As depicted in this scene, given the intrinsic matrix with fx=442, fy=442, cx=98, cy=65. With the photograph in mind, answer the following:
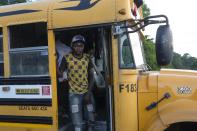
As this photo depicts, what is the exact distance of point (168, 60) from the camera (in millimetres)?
5770

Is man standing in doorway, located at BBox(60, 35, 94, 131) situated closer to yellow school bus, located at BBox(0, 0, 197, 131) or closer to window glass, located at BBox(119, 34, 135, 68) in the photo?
yellow school bus, located at BBox(0, 0, 197, 131)

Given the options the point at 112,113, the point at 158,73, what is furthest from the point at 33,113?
the point at 158,73

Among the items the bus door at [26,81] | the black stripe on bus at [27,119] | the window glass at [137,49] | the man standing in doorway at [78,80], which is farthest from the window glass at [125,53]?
the black stripe on bus at [27,119]

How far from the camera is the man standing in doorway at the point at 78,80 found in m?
6.31

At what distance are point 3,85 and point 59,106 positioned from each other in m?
0.94

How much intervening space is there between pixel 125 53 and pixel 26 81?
1.54m

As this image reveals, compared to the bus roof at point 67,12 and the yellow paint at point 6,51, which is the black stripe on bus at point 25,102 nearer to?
the yellow paint at point 6,51

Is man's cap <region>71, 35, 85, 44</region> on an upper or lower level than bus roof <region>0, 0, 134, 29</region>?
lower

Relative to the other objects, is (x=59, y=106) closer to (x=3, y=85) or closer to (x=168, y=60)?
(x=3, y=85)

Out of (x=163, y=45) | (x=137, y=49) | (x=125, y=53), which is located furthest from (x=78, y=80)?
(x=163, y=45)

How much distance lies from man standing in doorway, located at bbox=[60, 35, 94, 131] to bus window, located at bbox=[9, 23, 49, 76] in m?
0.36

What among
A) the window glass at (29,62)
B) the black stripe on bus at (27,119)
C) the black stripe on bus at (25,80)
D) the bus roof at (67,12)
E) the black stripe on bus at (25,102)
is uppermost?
the bus roof at (67,12)

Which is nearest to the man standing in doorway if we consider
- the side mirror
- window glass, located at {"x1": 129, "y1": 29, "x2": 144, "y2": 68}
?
window glass, located at {"x1": 129, "y1": 29, "x2": 144, "y2": 68}

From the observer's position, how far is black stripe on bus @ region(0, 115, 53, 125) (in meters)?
6.43
